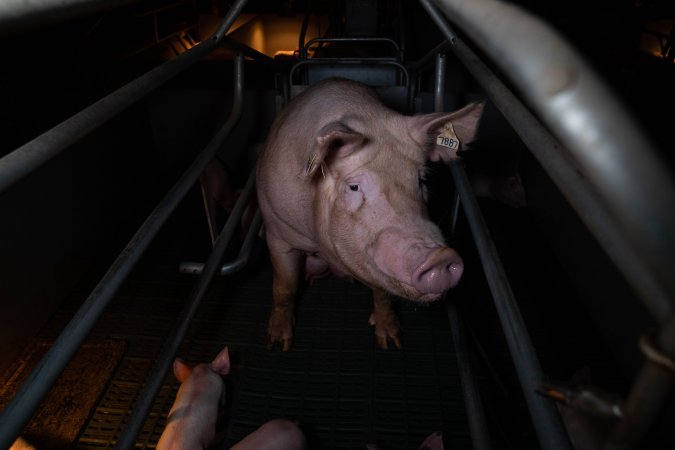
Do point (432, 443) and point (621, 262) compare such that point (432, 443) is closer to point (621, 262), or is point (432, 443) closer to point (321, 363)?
point (321, 363)

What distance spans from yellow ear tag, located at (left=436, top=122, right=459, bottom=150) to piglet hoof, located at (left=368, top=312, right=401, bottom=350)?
4.05ft

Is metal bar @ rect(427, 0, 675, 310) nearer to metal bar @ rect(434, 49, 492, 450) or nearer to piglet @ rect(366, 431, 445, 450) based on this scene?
metal bar @ rect(434, 49, 492, 450)

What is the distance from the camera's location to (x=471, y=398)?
5.61 feet

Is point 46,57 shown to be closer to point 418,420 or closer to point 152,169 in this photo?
point 152,169

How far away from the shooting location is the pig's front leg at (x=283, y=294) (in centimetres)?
257

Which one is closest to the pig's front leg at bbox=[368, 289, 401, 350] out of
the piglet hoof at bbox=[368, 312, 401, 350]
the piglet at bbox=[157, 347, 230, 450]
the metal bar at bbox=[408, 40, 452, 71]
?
the piglet hoof at bbox=[368, 312, 401, 350]

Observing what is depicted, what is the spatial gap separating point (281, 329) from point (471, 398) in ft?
4.39

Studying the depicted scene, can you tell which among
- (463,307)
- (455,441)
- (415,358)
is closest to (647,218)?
(455,441)

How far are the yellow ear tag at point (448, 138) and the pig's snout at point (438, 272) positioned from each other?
673 millimetres

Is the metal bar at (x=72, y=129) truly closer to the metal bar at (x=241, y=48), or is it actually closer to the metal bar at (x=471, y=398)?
the metal bar at (x=241, y=48)

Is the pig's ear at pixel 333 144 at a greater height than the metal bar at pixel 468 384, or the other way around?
the pig's ear at pixel 333 144

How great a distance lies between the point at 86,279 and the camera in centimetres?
325

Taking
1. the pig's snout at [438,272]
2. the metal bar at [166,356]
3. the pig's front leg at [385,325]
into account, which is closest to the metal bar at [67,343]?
the metal bar at [166,356]

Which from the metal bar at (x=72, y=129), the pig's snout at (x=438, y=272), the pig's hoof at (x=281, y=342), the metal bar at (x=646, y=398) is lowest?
the pig's hoof at (x=281, y=342)
